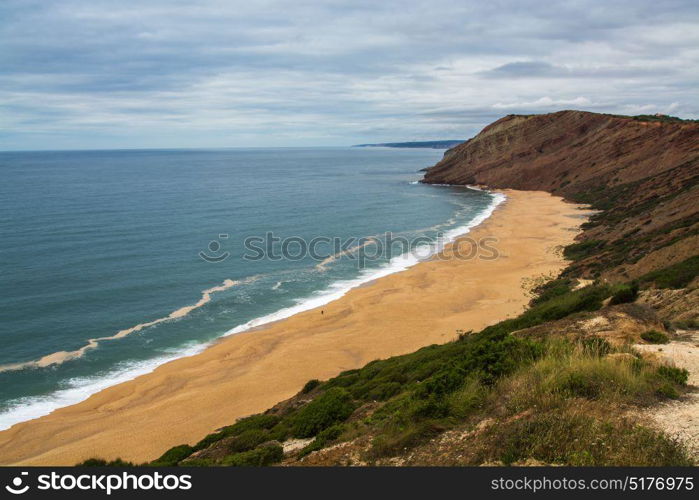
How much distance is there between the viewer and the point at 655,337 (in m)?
11.2

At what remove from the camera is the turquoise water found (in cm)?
2142

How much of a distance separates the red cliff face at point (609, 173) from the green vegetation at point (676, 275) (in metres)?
2.09

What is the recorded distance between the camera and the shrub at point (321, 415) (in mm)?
10742

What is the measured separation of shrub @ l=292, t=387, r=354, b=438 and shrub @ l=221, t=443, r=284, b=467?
4.23 ft

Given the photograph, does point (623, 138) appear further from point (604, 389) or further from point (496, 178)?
point (604, 389)

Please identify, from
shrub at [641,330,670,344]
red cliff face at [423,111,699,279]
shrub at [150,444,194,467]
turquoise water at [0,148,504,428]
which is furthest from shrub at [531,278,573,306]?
shrub at [150,444,194,467]

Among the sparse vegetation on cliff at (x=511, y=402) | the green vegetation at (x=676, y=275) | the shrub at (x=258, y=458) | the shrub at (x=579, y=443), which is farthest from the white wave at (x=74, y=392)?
the green vegetation at (x=676, y=275)

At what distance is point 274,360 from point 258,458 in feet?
38.5

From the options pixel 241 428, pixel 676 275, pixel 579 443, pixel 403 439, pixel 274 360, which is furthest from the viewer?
pixel 274 360

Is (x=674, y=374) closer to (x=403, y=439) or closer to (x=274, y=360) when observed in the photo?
(x=403, y=439)

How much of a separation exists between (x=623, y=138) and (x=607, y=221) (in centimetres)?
3718

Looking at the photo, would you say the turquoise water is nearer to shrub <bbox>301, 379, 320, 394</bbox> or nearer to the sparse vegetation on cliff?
shrub <bbox>301, 379, 320, 394</bbox>

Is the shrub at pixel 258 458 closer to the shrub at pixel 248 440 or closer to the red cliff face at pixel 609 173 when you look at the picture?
the shrub at pixel 248 440

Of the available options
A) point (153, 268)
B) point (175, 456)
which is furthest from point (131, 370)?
point (153, 268)
